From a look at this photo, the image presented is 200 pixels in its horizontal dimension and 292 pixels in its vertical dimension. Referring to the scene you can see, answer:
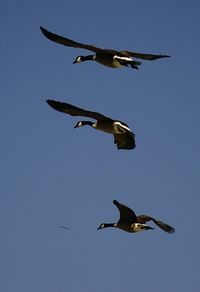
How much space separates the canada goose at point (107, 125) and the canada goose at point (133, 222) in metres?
2.04

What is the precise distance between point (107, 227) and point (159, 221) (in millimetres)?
3393

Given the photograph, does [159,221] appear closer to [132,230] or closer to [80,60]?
[132,230]

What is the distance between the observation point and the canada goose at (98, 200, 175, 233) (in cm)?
3562

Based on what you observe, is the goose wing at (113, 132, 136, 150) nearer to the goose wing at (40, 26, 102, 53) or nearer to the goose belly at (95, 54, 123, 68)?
the goose belly at (95, 54, 123, 68)

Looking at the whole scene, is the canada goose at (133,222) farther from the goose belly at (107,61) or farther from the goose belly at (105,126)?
the goose belly at (107,61)

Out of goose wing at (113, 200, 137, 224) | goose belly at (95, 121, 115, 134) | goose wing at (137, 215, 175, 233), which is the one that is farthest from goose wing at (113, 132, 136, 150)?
goose wing at (137, 215, 175, 233)

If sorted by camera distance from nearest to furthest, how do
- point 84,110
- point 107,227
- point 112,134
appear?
point 84,110
point 112,134
point 107,227

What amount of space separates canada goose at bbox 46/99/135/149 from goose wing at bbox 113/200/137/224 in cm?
195

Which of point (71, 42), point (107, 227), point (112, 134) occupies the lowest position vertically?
point (107, 227)

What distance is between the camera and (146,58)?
112 feet

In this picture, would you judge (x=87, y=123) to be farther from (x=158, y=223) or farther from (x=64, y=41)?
(x=158, y=223)

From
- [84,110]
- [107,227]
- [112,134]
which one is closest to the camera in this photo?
[84,110]

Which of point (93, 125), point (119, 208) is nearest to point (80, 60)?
point (93, 125)

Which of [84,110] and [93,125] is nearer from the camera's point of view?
[84,110]
